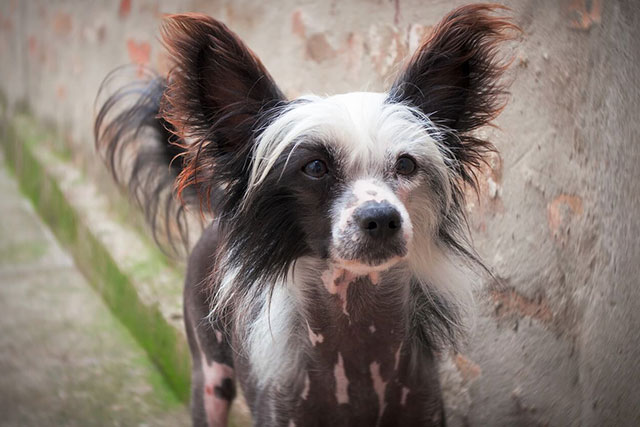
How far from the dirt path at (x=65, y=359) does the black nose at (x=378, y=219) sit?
2.34 metres

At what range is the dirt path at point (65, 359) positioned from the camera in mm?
3934

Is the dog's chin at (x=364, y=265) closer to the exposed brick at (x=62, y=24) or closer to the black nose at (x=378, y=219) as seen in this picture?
the black nose at (x=378, y=219)

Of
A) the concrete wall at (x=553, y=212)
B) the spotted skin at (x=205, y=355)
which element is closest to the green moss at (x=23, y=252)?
the spotted skin at (x=205, y=355)

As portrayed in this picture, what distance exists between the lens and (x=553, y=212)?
2.41 m

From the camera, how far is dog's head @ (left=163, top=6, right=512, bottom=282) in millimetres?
2025

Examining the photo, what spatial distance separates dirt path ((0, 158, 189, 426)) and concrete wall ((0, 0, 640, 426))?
193 cm

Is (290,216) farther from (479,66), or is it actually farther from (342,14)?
(342,14)

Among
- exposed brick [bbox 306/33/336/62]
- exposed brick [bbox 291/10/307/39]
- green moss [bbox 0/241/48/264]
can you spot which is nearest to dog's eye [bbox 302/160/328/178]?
exposed brick [bbox 306/33/336/62]

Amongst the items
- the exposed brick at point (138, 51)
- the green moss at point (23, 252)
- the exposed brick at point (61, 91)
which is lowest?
the green moss at point (23, 252)

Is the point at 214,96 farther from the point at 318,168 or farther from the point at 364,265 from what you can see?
the point at 364,265

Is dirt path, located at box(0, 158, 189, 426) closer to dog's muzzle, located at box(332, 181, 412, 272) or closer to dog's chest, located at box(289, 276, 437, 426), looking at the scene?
dog's chest, located at box(289, 276, 437, 426)

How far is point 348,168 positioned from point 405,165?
7.0 inches

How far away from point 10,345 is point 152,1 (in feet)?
7.69

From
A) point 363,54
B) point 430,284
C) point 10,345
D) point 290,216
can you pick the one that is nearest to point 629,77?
point 430,284
